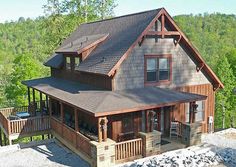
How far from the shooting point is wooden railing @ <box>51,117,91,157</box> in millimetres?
13531

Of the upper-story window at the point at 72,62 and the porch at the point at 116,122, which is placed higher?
the upper-story window at the point at 72,62

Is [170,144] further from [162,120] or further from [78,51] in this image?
[78,51]

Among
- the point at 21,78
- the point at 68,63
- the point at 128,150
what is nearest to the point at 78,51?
the point at 68,63

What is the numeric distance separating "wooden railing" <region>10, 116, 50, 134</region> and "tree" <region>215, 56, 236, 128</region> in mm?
26354

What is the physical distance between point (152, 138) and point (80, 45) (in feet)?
26.5

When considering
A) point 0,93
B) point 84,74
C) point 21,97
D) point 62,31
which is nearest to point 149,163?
point 84,74

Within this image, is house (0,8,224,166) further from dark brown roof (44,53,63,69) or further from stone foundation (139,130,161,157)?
dark brown roof (44,53,63,69)

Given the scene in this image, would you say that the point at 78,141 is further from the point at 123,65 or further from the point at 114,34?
the point at 114,34

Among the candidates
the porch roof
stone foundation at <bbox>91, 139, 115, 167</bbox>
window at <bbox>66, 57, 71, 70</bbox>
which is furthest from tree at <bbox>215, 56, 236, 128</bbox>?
stone foundation at <bbox>91, 139, 115, 167</bbox>

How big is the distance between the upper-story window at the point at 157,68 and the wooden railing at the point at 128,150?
14.7 ft

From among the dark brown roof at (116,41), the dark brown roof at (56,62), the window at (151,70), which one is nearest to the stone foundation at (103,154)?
the dark brown roof at (116,41)

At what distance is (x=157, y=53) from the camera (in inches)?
671

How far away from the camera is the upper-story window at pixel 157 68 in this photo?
16847 mm

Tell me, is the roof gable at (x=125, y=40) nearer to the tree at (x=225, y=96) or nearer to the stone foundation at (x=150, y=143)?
the stone foundation at (x=150, y=143)
